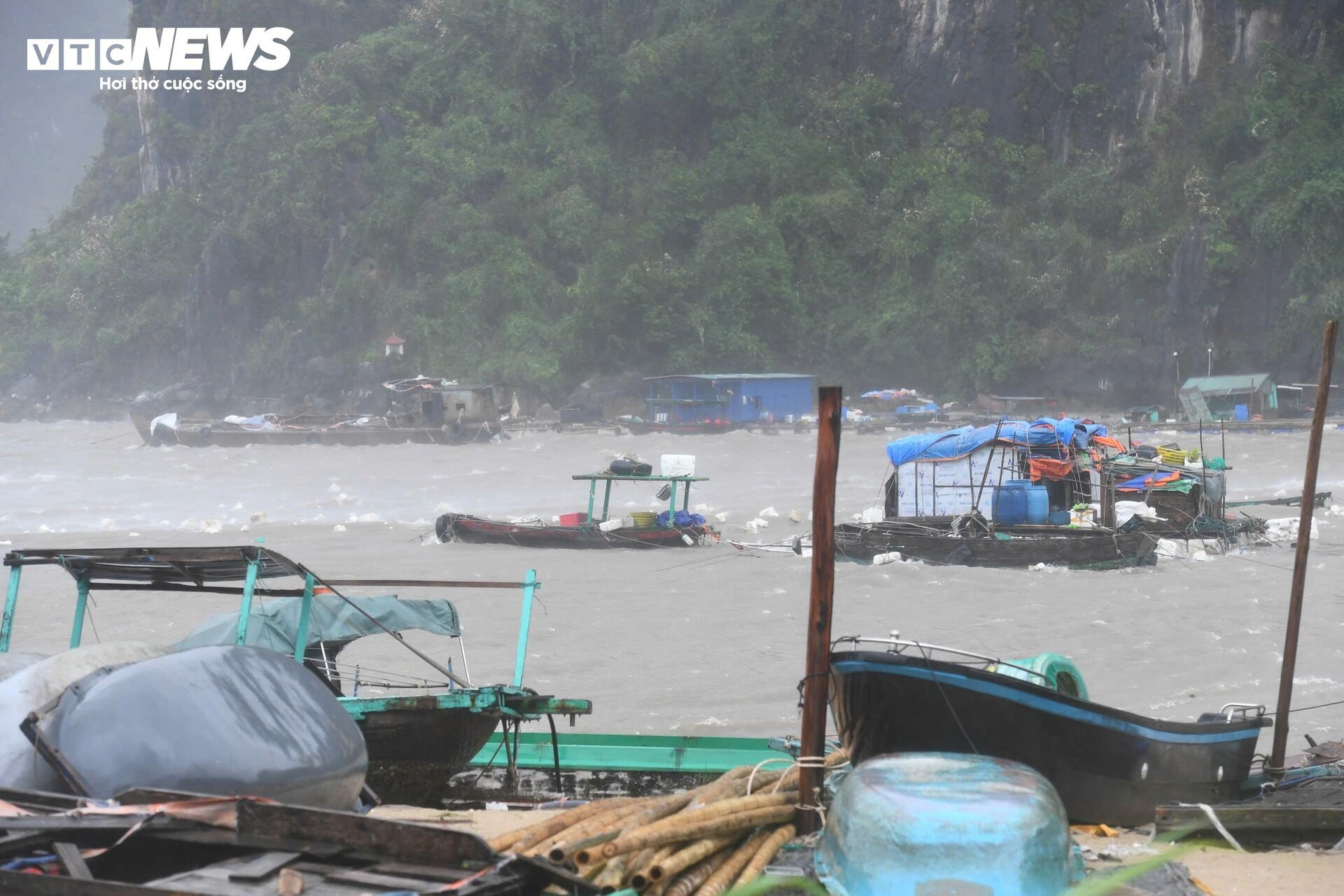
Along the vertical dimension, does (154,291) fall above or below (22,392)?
above

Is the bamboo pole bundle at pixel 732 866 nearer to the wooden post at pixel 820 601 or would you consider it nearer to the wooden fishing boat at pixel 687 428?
the wooden post at pixel 820 601

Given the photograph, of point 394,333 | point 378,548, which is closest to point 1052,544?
point 378,548

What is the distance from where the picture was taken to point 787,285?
58.8 m

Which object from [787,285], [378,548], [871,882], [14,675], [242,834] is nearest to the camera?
[242,834]

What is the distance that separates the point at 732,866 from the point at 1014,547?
14233mm

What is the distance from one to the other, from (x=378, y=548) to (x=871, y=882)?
18.9 m

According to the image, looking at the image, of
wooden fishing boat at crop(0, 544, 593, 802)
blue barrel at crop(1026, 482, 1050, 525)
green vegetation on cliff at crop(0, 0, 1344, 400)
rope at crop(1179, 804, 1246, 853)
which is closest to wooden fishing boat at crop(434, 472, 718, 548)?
blue barrel at crop(1026, 482, 1050, 525)

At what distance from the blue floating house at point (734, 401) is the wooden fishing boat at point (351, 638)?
4104 centimetres

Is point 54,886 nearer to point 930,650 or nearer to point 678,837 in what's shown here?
point 678,837

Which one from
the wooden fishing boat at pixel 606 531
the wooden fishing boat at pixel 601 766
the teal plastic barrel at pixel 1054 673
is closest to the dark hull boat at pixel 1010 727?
the teal plastic barrel at pixel 1054 673

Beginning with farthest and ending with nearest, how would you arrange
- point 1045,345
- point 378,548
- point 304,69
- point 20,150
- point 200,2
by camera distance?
1. point 20,150
2. point 200,2
3. point 304,69
4. point 1045,345
5. point 378,548

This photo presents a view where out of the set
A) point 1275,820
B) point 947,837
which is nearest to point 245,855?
point 947,837

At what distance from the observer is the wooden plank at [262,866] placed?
14.5 ft

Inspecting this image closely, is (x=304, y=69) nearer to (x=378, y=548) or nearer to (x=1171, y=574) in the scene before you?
(x=378, y=548)
